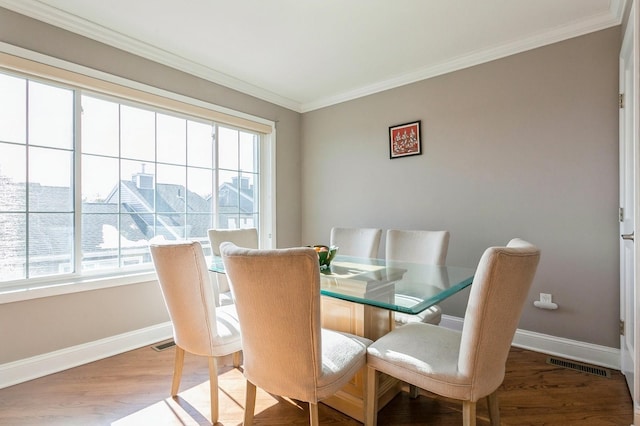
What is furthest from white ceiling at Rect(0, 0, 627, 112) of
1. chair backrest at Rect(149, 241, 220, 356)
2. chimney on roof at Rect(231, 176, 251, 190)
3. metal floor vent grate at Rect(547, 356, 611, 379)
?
metal floor vent grate at Rect(547, 356, 611, 379)

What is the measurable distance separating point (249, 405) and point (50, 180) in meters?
2.14

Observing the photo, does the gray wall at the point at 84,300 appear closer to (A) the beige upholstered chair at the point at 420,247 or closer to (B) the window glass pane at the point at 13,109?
(B) the window glass pane at the point at 13,109

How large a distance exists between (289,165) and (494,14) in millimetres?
2525

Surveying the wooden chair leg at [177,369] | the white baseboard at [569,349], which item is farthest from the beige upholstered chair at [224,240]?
the white baseboard at [569,349]

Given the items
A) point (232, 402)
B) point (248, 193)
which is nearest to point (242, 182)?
point (248, 193)

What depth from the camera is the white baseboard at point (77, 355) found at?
204 centimetres

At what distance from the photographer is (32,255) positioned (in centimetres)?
221

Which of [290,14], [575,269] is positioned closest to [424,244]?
[575,269]

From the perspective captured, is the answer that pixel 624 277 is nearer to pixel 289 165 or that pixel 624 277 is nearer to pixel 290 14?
pixel 290 14

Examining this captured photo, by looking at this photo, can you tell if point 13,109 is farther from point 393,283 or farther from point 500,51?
point 500,51

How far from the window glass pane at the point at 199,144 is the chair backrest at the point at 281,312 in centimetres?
213

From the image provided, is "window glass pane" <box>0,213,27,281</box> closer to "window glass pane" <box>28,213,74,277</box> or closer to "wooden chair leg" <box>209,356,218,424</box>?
"window glass pane" <box>28,213,74,277</box>

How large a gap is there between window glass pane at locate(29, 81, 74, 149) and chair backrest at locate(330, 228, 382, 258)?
2255 mm

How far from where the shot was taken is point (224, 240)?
2.70 meters
